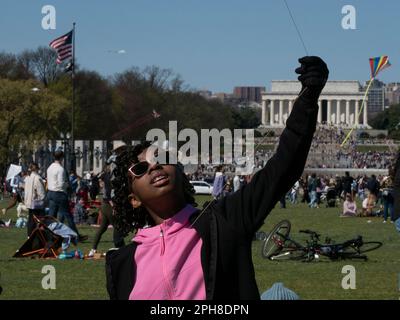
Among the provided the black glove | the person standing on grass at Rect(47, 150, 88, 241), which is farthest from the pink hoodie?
the person standing on grass at Rect(47, 150, 88, 241)

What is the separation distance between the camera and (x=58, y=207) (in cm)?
1900

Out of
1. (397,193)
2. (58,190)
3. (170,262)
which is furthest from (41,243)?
(170,262)

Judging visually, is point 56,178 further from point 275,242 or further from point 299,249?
point 299,249

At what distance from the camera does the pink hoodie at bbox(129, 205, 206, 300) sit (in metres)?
3.81

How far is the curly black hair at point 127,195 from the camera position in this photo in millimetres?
4336

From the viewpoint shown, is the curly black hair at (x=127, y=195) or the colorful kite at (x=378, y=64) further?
the colorful kite at (x=378, y=64)

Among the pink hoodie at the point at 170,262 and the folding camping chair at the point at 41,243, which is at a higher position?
the pink hoodie at the point at 170,262

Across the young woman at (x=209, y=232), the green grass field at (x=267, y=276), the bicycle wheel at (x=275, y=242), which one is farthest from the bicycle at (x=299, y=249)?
the young woman at (x=209, y=232)

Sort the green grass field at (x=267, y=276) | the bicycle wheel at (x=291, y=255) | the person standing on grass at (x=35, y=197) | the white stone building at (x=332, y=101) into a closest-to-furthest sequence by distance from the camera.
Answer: the green grass field at (x=267, y=276) → the bicycle wheel at (x=291, y=255) → the person standing on grass at (x=35, y=197) → the white stone building at (x=332, y=101)

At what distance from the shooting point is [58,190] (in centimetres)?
1884

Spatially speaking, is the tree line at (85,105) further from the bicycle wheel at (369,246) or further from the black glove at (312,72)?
the black glove at (312,72)

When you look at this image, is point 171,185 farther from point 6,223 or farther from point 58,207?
point 6,223

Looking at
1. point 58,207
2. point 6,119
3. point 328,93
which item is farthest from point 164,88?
point 58,207
